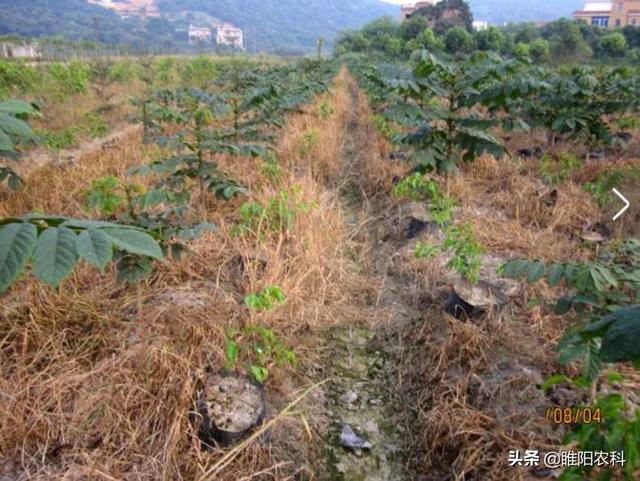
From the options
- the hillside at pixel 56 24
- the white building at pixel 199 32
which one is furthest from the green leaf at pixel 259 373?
the white building at pixel 199 32

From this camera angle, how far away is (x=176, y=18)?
111 meters

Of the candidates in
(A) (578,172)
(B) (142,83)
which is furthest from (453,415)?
(B) (142,83)

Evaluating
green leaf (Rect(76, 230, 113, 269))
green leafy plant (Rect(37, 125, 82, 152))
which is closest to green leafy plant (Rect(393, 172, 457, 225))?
green leaf (Rect(76, 230, 113, 269))

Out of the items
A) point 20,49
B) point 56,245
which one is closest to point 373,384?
point 56,245

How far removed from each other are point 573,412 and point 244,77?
742cm

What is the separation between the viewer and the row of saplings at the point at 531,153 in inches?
48.8

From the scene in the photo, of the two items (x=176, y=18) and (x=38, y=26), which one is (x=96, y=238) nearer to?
(x=38, y=26)

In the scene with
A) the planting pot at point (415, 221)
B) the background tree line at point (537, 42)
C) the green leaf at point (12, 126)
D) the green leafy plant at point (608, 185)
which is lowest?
the planting pot at point (415, 221)

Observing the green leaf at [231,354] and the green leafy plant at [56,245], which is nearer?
the green leafy plant at [56,245]

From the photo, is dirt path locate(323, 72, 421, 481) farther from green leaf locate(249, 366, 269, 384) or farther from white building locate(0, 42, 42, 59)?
white building locate(0, 42, 42, 59)

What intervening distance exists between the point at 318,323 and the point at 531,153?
485 cm

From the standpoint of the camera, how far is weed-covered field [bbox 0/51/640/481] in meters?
1.70

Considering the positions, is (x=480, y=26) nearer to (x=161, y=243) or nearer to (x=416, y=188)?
(x=416, y=188)

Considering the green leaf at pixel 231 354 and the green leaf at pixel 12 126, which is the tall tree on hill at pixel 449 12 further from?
the green leaf at pixel 12 126
